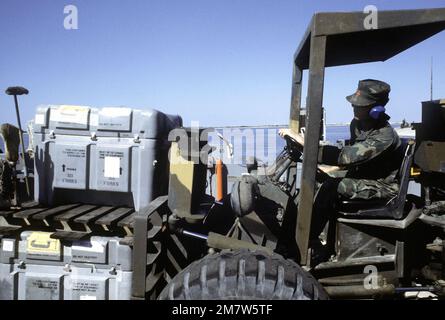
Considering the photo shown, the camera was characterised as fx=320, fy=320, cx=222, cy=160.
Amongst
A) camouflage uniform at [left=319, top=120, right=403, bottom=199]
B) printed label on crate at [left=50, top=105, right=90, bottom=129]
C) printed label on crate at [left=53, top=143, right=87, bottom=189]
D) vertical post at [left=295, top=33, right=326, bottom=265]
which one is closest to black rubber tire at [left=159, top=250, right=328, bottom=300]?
vertical post at [left=295, top=33, right=326, bottom=265]

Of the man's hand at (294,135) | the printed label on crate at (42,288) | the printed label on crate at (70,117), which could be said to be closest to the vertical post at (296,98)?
the man's hand at (294,135)

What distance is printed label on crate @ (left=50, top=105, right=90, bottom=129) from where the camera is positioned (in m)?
3.52

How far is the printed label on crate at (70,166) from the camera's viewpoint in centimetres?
349

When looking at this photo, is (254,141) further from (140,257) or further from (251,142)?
(140,257)

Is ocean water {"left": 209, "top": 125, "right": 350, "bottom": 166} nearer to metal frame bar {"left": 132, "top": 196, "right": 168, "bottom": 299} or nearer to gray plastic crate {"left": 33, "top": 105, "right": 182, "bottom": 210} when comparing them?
gray plastic crate {"left": 33, "top": 105, "right": 182, "bottom": 210}

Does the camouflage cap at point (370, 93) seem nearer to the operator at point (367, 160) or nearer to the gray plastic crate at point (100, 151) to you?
the operator at point (367, 160)

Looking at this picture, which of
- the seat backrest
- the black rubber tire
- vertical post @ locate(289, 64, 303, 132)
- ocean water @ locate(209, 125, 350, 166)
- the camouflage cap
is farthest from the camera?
ocean water @ locate(209, 125, 350, 166)

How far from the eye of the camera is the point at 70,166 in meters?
3.52

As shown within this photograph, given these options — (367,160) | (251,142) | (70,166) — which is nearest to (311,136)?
(367,160)

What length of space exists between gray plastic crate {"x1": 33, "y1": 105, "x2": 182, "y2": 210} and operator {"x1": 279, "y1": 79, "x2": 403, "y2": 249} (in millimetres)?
1466

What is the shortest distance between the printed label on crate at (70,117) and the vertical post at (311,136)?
2.38 meters

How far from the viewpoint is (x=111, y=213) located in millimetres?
3393
